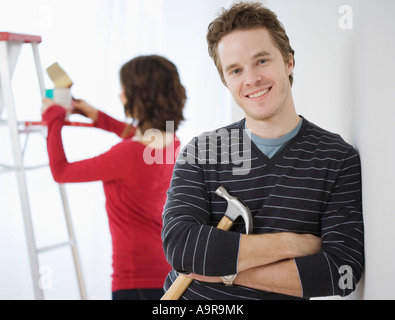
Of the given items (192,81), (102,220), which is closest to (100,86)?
(192,81)

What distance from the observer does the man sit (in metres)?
0.92

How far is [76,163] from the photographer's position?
150cm

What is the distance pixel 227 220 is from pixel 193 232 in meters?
0.09

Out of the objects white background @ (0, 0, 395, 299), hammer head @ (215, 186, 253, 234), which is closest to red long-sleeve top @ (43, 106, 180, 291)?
hammer head @ (215, 186, 253, 234)

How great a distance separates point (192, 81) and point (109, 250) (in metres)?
1.03

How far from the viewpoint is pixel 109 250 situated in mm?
2566

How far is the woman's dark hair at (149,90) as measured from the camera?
4.83 ft

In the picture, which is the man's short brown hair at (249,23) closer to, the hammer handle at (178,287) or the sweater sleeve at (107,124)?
the hammer handle at (178,287)

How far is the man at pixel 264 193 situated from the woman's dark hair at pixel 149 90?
1.22 feet

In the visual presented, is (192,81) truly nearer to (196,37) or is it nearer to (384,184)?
(196,37)

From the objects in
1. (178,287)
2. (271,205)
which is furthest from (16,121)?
(271,205)

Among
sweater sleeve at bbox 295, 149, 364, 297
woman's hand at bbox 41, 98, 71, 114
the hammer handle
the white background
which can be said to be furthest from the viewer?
the white background

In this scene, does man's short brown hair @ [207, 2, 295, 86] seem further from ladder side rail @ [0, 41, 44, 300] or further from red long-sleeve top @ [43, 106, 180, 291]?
ladder side rail @ [0, 41, 44, 300]

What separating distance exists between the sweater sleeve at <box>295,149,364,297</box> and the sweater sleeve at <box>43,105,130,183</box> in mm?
678
